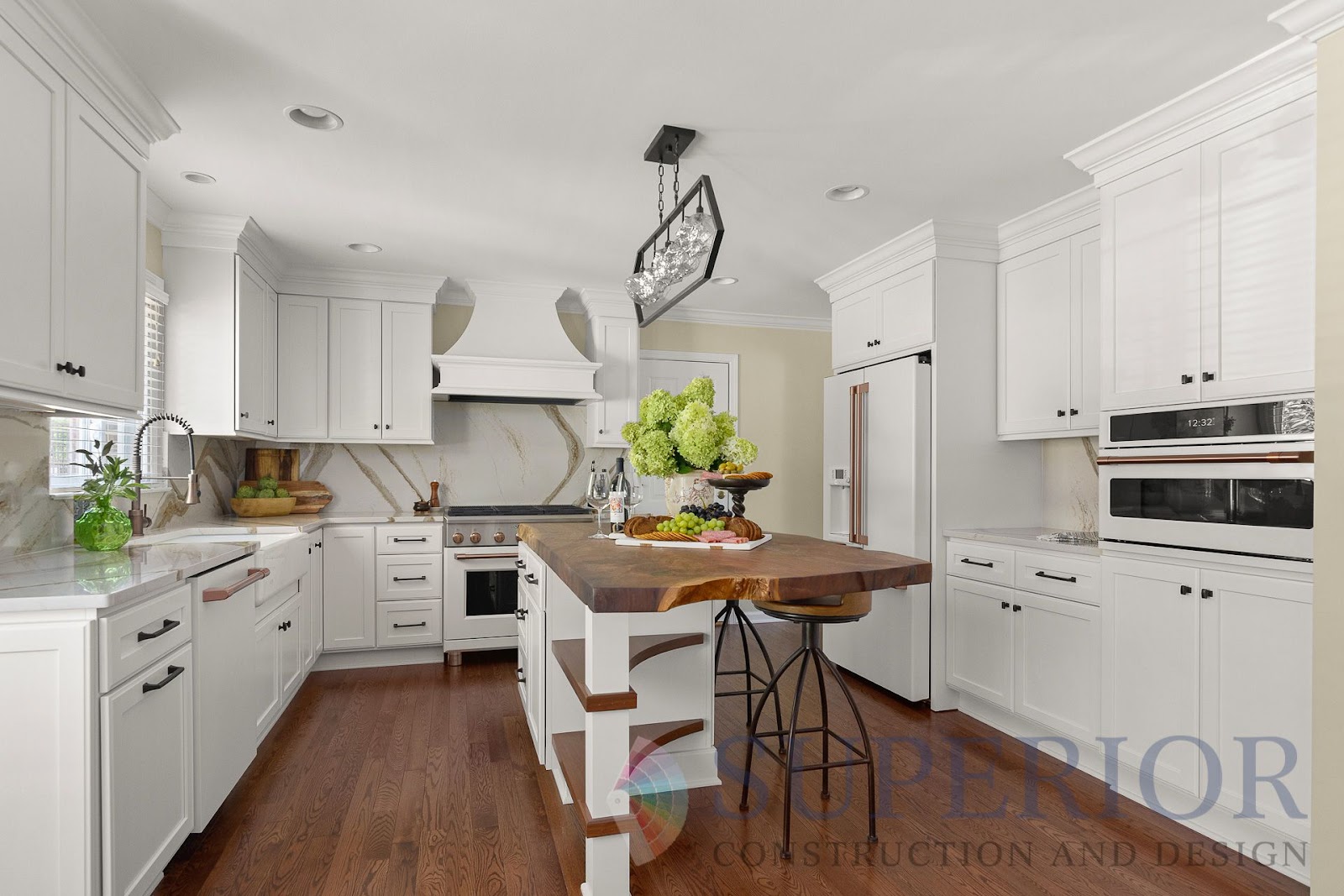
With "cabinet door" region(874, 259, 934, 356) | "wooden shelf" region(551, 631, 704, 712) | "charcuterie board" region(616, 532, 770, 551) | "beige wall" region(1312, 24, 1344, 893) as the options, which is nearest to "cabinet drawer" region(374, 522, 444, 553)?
"wooden shelf" region(551, 631, 704, 712)

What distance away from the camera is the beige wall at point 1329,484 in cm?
163

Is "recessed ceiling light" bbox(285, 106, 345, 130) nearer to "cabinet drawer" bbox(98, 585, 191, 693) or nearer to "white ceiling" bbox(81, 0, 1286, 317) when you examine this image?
"white ceiling" bbox(81, 0, 1286, 317)

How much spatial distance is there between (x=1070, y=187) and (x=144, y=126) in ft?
11.6

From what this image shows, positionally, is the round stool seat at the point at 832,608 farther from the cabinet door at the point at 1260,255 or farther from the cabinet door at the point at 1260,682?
the cabinet door at the point at 1260,255

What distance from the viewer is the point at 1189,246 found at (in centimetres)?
255

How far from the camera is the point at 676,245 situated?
2498 mm

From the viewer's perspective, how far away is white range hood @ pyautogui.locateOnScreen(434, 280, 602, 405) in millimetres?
4656

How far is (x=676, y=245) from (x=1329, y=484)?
1.83m

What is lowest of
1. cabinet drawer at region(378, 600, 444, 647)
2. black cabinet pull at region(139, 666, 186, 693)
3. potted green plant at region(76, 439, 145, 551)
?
cabinet drawer at region(378, 600, 444, 647)

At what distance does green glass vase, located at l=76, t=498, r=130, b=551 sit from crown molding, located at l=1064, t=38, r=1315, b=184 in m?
3.65

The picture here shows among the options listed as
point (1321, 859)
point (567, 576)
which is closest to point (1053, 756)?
point (1321, 859)

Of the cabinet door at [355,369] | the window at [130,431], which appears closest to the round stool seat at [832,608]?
the window at [130,431]

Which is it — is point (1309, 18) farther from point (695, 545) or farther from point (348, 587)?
point (348, 587)

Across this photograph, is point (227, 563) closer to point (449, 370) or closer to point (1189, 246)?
point (449, 370)
